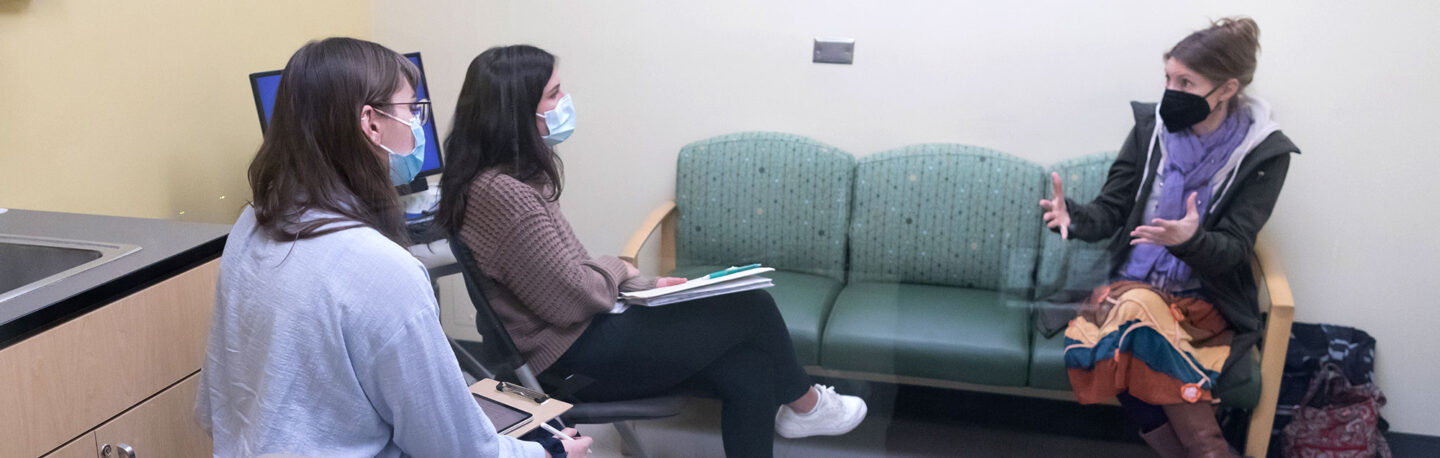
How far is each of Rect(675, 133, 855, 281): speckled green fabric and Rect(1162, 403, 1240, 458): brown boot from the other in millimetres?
716

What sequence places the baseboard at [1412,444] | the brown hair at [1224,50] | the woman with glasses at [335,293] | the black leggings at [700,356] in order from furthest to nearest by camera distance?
the baseboard at [1412,444]
the black leggings at [700,356]
the brown hair at [1224,50]
the woman with glasses at [335,293]

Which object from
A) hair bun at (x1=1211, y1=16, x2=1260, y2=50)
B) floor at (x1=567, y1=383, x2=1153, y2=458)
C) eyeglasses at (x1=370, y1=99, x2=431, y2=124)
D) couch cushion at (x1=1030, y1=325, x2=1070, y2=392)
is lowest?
floor at (x1=567, y1=383, x2=1153, y2=458)

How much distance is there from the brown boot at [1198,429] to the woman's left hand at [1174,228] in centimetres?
33

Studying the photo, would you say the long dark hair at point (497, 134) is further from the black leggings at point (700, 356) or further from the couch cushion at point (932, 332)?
the couch cushion at point (932, 332)

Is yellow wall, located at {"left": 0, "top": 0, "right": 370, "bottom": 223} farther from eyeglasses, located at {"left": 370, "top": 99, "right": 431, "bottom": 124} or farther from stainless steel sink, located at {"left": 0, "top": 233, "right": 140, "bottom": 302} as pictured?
eyeglasses, located at {"left": 370, "top": 99, "right": 431, "bottom": 124}

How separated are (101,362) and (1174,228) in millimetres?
1721

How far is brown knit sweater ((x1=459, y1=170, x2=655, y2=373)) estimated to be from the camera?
1.60 metres

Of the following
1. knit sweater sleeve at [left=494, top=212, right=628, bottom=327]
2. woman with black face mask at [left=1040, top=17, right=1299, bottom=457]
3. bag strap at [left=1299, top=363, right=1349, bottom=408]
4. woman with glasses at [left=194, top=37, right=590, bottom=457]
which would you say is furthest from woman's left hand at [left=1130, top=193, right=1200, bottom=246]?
woman with glasses at [left=194, top=37, right=590, bottom=457]

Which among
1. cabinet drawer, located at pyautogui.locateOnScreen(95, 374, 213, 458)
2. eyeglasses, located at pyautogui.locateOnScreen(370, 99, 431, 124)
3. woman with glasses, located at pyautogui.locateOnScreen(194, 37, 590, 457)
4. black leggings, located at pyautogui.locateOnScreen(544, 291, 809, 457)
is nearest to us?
woman with glasses, located at pyautogui.locateOnScreen(194, 37, 590, 457)

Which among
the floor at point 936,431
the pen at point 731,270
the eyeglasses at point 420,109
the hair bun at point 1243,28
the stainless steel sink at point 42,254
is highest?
the hair bun at point 1243,28

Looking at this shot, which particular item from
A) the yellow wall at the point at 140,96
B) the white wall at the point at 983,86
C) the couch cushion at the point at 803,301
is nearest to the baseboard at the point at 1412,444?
the white wall at the point at 983,86

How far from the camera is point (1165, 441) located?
182cm

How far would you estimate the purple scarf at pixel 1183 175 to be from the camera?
1.60 metres

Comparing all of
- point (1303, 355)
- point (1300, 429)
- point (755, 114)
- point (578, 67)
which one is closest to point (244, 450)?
point (578, 67)
